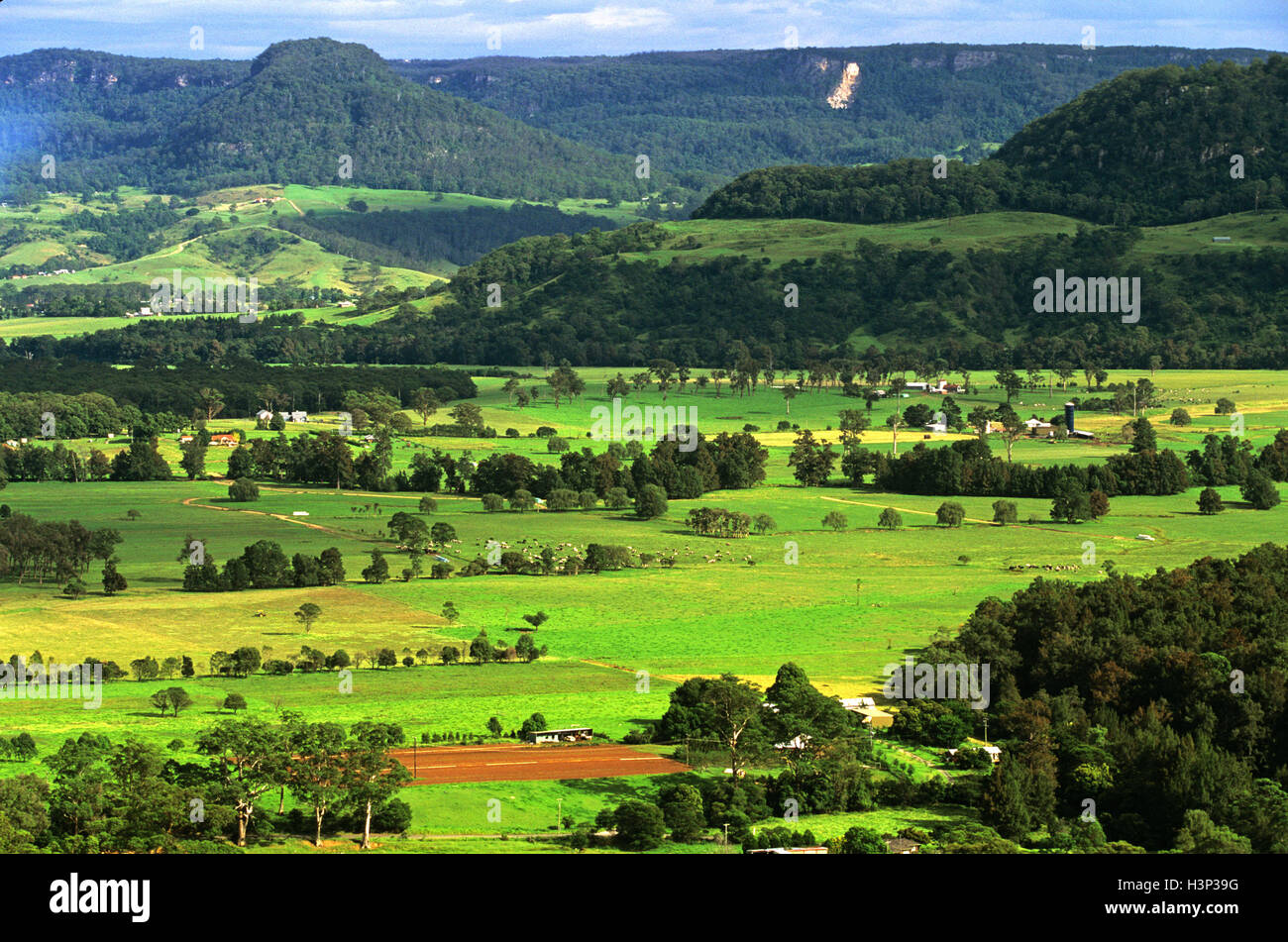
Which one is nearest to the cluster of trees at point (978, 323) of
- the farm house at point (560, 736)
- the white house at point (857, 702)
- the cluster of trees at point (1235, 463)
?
the cluster of trees at point (1235, 463)

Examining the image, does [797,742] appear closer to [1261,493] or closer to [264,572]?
[264,572]

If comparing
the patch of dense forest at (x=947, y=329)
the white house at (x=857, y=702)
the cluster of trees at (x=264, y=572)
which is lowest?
the white house at (x=857, y=702)

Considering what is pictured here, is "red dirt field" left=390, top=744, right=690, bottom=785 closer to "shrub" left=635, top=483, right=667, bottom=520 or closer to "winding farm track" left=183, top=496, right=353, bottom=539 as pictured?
"winding farm track" left=183, top=496, right=353, bottom=539

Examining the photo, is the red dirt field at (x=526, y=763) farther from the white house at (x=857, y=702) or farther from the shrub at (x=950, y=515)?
the shrub at (x=950, y=515)

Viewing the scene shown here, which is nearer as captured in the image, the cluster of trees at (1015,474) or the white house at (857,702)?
the white house at (857,702)

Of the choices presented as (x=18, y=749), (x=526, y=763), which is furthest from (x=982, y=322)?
(x=18, y=749)

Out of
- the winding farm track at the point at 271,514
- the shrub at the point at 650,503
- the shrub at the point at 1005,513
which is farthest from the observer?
the shrub at the point at 650,503

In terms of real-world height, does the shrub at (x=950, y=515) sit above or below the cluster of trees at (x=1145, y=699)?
above
